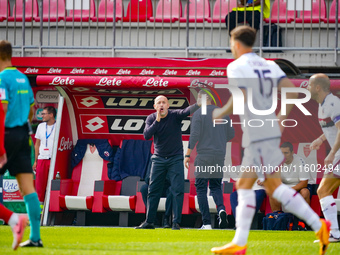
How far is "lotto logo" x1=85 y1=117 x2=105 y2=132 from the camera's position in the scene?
1306cm

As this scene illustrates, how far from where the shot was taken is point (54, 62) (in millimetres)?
12227

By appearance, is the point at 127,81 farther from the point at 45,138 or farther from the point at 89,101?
the point at 45,138

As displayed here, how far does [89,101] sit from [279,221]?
13.8 ft

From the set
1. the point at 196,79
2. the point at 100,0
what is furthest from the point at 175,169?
the point at 100,0

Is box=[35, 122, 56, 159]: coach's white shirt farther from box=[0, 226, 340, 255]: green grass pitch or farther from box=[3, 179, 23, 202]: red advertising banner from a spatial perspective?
box=[0, 226, 340, 255]: green grass pitch

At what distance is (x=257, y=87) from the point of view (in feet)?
19.0

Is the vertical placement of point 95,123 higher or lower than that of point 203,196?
higher

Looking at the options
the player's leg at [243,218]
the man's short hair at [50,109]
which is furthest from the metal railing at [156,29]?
the player's leg at [243,218]

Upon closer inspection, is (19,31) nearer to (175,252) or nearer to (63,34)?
(63,34)

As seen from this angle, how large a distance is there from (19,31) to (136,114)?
3.64 meters

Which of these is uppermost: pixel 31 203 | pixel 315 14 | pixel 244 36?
pixel 315 14

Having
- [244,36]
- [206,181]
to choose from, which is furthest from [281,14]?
[244,36]

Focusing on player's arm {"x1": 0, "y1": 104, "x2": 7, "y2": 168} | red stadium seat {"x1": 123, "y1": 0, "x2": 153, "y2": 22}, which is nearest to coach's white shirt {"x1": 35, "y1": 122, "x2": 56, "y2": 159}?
red stadium seat {"x1": 123, "y1": 0, "x2": 153, "y2": 22}

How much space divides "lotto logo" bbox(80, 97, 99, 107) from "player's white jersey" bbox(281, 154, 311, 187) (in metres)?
3.74
